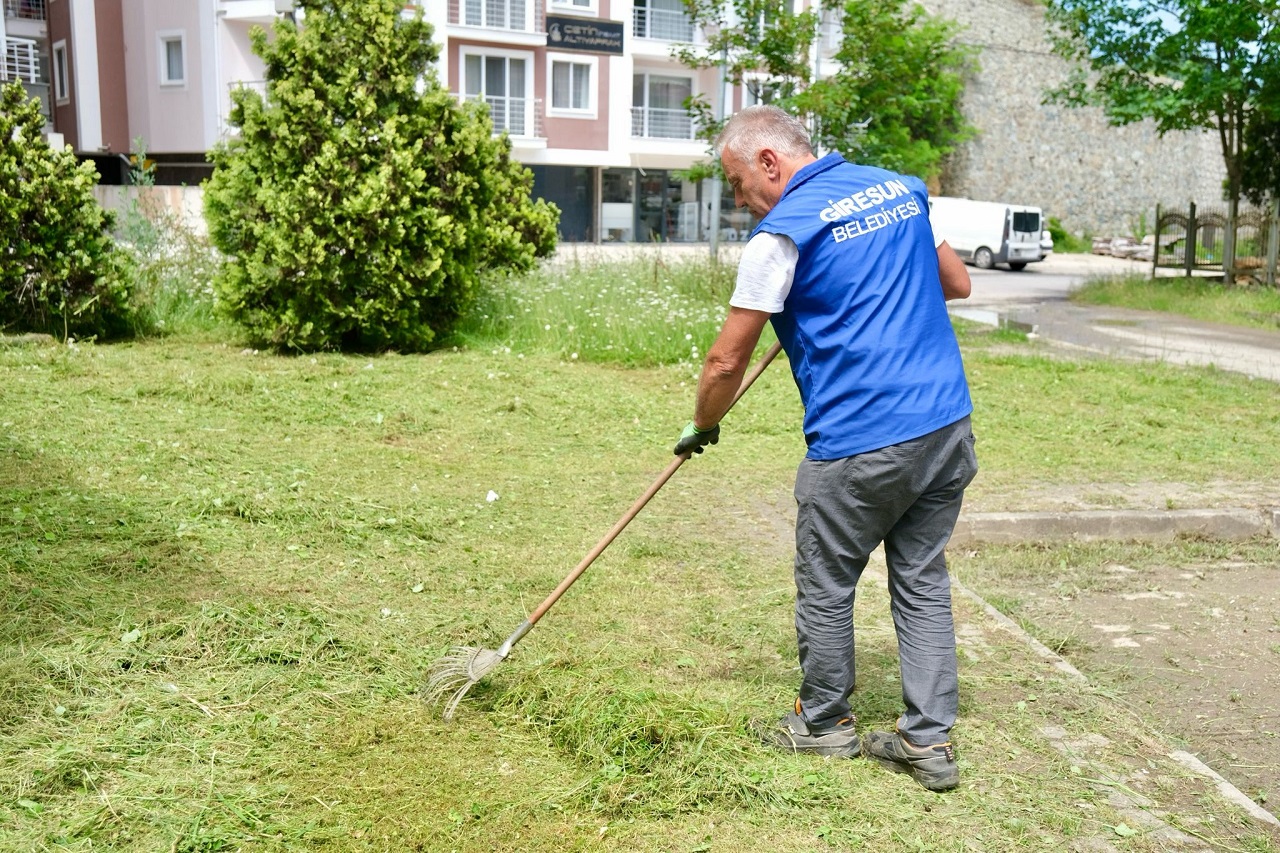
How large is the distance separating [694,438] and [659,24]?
3726 cm

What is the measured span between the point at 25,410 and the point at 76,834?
5.25 meters

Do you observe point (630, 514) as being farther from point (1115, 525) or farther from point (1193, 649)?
point (1115, 525)

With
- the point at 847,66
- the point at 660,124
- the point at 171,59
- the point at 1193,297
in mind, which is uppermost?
the point at 171,59

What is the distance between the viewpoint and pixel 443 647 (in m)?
4.37

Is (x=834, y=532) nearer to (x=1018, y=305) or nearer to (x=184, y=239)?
(x=184, y=239)

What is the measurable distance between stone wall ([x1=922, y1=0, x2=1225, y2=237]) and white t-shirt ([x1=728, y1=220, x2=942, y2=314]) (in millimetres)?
40391

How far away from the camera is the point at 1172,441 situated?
8.06 metres

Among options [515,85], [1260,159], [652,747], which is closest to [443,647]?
[652,747]

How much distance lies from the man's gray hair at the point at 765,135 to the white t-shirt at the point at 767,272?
1.05 ft

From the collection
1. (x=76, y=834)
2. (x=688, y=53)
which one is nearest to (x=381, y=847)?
(x=76, y=834)

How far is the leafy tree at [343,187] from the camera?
988 cm

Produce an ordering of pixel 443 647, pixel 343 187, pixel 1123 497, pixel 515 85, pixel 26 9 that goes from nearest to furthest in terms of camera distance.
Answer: pixel 443 647 → pixel 1123 497 → pixel 343 187 → pixel 26 9 → pixel 515 85

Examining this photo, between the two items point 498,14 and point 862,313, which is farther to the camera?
point 498,14

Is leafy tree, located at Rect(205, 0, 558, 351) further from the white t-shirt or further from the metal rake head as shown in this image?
the white t-shirt
